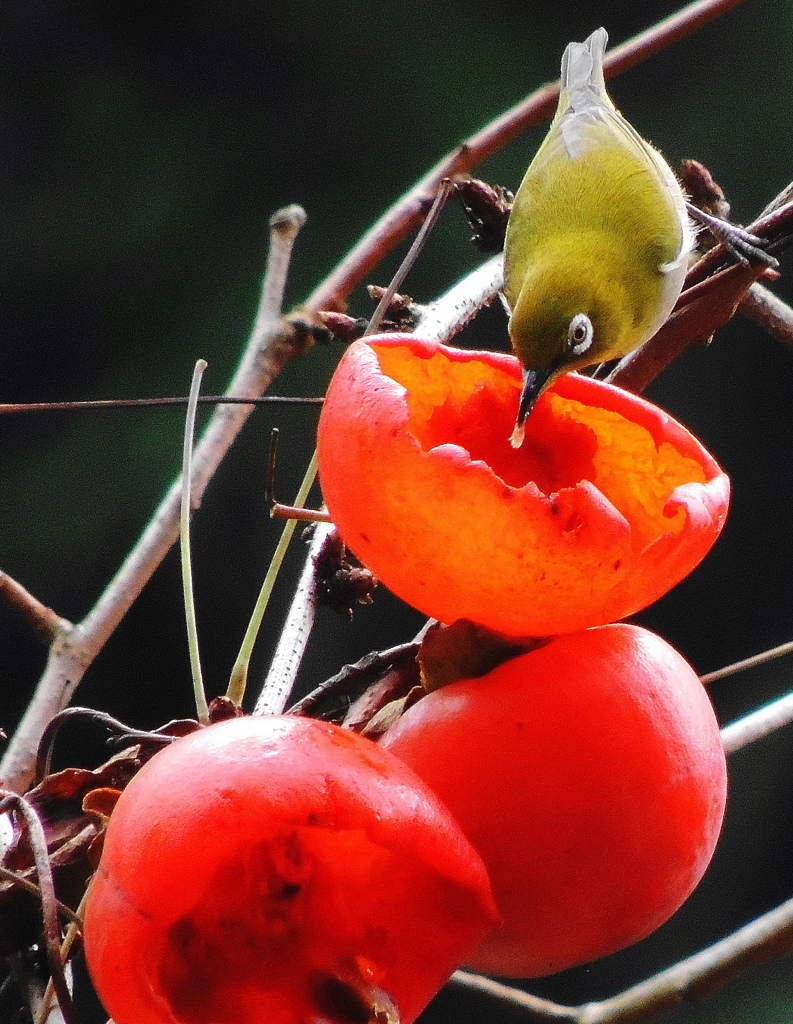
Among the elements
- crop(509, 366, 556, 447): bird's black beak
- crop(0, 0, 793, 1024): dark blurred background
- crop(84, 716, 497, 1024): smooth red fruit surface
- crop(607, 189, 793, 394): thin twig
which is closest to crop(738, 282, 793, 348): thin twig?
crop(607, 189, 793, 394): thin twig

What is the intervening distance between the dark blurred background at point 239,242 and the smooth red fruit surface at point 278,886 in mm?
1019

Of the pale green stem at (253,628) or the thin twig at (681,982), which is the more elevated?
the pale green stem at (253,628)

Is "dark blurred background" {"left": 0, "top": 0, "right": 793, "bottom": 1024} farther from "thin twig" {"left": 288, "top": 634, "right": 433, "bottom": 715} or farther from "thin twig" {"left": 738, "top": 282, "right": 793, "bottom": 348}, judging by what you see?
"thin twig" {"left": 288, "top": 634, "right": 433, "bottom": 715}

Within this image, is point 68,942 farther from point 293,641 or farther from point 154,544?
point 154,544

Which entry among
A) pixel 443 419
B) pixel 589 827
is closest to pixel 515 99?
pixel 443 419

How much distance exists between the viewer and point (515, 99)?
1489 millimetres

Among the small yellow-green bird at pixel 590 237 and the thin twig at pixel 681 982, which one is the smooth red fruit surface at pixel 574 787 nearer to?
the thin twig at pixel 681 982

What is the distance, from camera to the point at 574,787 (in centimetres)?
32

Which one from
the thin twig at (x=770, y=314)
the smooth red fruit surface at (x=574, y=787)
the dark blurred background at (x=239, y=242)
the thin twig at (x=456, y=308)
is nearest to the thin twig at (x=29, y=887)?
the smooth red fruit surface at (x=574, y=787)

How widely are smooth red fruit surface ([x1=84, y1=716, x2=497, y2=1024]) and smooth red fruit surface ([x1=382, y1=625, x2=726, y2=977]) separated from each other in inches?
1.0

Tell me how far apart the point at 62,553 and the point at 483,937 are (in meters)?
1.18

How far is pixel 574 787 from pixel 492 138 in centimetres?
51

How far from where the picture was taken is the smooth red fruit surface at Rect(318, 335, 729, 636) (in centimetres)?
31

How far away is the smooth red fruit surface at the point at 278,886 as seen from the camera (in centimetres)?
28
